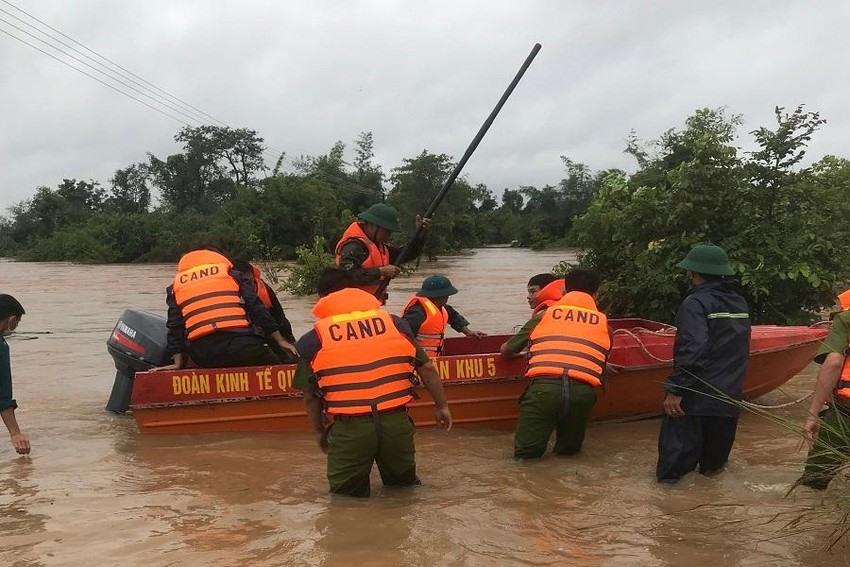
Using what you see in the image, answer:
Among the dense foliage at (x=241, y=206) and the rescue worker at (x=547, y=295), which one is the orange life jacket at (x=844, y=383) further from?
the dense foliage at (x=241, y=206)

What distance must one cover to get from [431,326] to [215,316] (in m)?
1.74

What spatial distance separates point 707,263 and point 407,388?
6.42 feet

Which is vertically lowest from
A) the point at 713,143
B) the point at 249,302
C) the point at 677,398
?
the point at 677,398

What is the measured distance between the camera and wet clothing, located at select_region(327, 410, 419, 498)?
400 centimetres

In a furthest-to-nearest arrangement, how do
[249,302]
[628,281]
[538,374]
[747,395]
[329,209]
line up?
[329,209] → [628,281] → [747,395] → [249,302] → [538,374]

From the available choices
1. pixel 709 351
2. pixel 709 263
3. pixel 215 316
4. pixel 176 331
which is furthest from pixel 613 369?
pixel 176 331

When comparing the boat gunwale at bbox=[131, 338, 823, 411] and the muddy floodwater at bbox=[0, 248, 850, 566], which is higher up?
the boat gunwale at bbox=[131, 338, 823, 411]

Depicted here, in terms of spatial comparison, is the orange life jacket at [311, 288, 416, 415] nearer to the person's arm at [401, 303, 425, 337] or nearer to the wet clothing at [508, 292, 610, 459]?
the wet clothing at [508, 292, 610, 459]

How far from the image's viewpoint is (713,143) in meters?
9.85

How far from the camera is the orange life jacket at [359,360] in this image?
3.98m

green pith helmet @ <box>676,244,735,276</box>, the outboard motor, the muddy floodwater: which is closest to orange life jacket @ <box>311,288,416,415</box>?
the muddy floodwater

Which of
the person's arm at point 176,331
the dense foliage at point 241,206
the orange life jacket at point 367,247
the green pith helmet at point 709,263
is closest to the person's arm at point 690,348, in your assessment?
the green pith helmet at point 709,263

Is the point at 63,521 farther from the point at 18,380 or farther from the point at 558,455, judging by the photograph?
the point at 18,380

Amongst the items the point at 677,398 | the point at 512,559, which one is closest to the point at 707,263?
the point at 677,398
